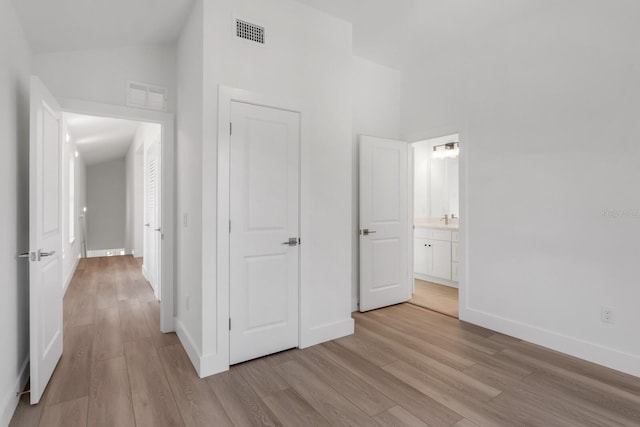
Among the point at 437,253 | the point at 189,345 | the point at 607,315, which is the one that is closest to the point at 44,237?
the point at 189,345

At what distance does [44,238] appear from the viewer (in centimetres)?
221

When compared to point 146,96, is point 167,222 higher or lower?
lower

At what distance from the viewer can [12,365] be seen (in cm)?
203

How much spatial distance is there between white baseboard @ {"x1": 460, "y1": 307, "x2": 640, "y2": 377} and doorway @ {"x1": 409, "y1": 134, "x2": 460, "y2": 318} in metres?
0.63

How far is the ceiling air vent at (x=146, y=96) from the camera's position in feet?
10.1

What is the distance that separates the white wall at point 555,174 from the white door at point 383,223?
828 millimetres

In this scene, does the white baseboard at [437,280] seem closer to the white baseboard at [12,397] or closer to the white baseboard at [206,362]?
the white baseboard at [206,362]

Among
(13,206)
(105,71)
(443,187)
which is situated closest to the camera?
(13,206)

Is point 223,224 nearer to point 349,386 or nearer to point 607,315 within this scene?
point 349,386

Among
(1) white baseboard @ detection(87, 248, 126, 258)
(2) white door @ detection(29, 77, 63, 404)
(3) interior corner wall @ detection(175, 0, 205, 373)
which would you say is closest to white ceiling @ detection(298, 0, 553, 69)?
(3) interior corner wall @ detection(175, 0, 205, 373)

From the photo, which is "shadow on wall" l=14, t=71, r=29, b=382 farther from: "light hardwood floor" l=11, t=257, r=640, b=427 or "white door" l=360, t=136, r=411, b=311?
"white door" l=360, t=136, r=411, b=311

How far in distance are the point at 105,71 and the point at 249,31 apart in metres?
1.46

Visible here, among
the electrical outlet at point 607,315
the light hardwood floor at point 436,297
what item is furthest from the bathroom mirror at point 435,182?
the electrical outlet at point 607,315

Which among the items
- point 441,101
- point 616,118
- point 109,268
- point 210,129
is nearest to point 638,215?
point 616,118
